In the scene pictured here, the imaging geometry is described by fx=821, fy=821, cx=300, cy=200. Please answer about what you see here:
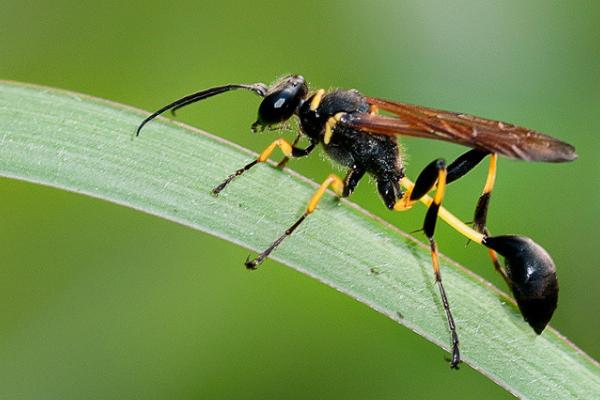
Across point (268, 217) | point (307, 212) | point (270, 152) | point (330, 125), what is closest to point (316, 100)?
point (330, 125)

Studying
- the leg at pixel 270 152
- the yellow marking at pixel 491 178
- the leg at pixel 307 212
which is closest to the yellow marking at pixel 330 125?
the leg at pixel 270 152

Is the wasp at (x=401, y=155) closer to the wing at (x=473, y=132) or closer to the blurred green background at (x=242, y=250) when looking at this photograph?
the wing at (x=473, y=132)

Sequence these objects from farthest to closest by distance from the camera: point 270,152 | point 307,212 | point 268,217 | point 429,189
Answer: point 429,189 → point 270,152 → point 307,212 → point 268,217

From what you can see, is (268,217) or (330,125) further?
(330,125)

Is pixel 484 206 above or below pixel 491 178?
below

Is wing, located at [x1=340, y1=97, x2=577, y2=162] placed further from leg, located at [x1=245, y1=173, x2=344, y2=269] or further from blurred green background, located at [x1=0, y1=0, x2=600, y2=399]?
blurred green background, located at [x1=0, y1=0, x2=600, y2=399]

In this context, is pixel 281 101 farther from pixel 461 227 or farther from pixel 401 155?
pixel 461 227
